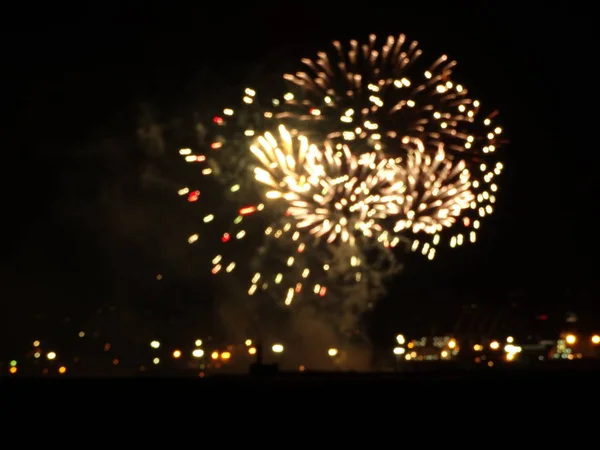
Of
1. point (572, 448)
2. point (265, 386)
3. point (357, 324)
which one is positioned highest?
point (357, 324)

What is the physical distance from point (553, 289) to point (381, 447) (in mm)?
46929

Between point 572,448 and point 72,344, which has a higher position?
point 72,344

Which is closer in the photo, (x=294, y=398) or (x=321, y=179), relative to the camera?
(x=294, y=398)

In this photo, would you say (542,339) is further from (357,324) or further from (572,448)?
(572,448)

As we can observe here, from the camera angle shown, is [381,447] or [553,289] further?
[553,289]

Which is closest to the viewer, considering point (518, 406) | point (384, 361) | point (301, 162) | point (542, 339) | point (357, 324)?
point (518, 406)

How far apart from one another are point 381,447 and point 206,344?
4042 centimetres

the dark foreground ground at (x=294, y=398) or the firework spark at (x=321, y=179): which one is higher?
the firework spark at (x=321, y=179)

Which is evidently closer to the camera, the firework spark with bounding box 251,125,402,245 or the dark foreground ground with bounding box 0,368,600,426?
the dark foreground ground with bounding box 0,368,600,426

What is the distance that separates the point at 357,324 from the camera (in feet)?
152

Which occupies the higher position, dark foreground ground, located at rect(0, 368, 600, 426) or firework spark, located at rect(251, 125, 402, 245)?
firework spark, located at rect(251, 125, 402, 245)

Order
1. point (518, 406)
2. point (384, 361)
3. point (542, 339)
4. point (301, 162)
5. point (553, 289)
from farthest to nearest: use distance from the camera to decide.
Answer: point (553, 289) < point (542, 339) < point (384, 361) < point (301, 162) < point (518, 406)

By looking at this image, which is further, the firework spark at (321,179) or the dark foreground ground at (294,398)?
the firework spark at (321,179)

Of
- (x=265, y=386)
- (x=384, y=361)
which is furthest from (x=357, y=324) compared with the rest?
(x=265, y=386)
